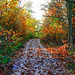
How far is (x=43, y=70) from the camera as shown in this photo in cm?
579

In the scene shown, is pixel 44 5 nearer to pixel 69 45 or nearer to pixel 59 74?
pixel 69 45

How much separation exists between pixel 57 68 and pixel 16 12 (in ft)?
32.7

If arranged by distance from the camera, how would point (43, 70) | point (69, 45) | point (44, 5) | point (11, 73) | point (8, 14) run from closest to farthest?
1. point (11, 73)
2. point (43, 70)
3. point (69, 45)
4. point (44, 5)
5. point (8, 14)

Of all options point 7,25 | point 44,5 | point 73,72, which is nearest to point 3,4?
point 7,25

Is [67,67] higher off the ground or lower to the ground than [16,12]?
lower

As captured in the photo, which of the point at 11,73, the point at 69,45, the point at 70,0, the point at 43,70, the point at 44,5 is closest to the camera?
the point at 11,73

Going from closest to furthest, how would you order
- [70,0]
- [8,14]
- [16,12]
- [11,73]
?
[11,73], [70,0], [8,14], [16,12]

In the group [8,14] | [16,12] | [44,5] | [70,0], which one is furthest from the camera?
[16,12]

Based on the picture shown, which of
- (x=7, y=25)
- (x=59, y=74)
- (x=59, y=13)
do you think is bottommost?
(x=59, y=74)

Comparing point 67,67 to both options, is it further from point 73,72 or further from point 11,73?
point 11,73

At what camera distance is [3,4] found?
9438 millimetres

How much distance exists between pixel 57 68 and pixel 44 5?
6684 millimetres

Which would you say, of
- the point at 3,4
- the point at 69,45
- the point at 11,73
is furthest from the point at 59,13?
the point at 11,73

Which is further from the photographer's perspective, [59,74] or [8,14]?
[8,14]
